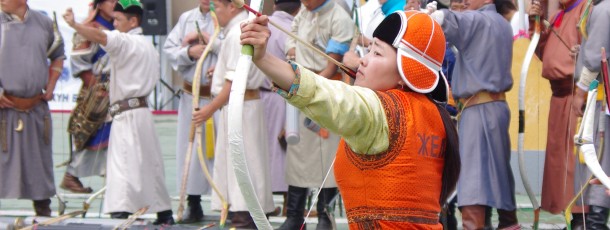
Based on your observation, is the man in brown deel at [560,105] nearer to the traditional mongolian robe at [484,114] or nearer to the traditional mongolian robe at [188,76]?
the traditional mongolian robe at [484,114]

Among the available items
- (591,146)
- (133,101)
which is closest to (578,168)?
(591,146)

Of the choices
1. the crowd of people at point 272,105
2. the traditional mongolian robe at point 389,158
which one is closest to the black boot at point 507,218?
the crowd of people at point 272,105

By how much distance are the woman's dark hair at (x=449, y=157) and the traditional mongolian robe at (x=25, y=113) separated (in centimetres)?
434

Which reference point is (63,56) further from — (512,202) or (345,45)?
(512,202)

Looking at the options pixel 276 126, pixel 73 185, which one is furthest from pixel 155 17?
pixel 276 126

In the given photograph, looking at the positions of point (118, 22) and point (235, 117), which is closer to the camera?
point (235, 117)

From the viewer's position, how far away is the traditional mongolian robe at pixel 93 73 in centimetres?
818

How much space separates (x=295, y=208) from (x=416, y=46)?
3.33 m

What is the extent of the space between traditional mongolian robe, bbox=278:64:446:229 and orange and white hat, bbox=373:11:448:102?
0.06 meters

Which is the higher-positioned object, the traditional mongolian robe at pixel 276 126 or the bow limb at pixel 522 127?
the bow limb at pixel 522 127

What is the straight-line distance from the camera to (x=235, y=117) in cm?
327

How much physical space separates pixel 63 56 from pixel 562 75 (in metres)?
3.55

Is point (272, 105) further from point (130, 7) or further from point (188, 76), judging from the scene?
point (130, 7)

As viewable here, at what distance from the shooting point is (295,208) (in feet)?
22.3
